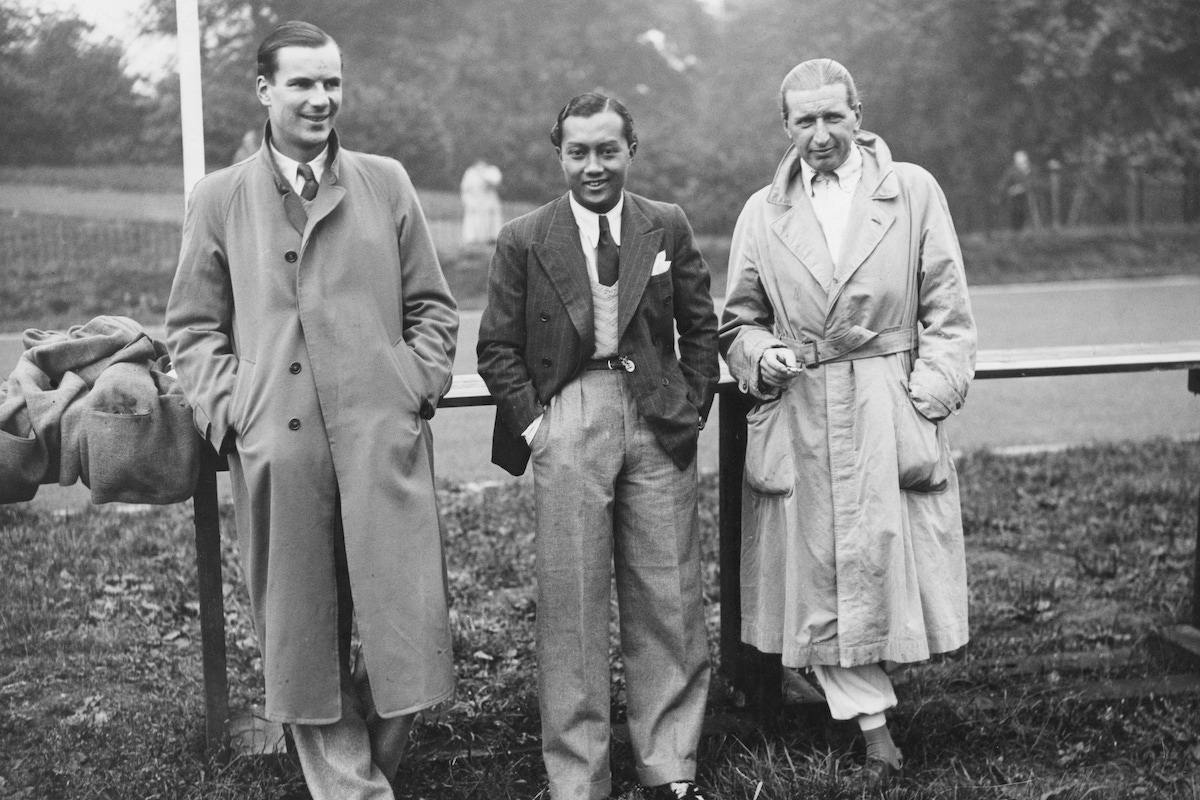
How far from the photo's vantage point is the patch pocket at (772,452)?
11.6 ft

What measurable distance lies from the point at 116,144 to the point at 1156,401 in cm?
1192

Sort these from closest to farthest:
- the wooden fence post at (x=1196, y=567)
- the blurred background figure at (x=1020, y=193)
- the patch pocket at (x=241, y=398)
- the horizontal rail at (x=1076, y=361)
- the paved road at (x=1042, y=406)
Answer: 1. the patch pocket at (x=241, y=398)
2. the horizontal rail at (x=1076, y=361)
3. the wooden fence post at (x=1196, y=567)
4. the paved road at (x=1042, y=406)
5. the blurred background figure at (x=1020, y=193)

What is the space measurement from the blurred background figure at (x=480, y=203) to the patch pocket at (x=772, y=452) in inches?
636

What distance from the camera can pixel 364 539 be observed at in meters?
3.13

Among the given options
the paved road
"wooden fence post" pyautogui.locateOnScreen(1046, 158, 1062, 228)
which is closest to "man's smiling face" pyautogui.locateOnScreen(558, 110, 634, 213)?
the paved road

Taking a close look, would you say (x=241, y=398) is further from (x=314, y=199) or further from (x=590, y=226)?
(x=590, y=226)

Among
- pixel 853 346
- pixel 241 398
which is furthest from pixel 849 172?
pixel 241 398

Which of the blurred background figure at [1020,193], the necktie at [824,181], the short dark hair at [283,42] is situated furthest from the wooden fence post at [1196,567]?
the blurred background figure at [1020,193]

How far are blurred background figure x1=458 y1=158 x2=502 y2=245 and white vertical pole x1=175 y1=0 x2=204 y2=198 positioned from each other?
15.4m

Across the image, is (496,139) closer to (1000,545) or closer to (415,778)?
(1000,545)

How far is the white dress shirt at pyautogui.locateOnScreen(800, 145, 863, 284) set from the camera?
356 cm

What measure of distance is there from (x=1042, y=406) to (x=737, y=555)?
676cm

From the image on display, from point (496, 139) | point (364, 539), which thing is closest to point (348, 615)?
point (364, 539)

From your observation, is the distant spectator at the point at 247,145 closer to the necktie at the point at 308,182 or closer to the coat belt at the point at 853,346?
the necktie at the point at 308,182
